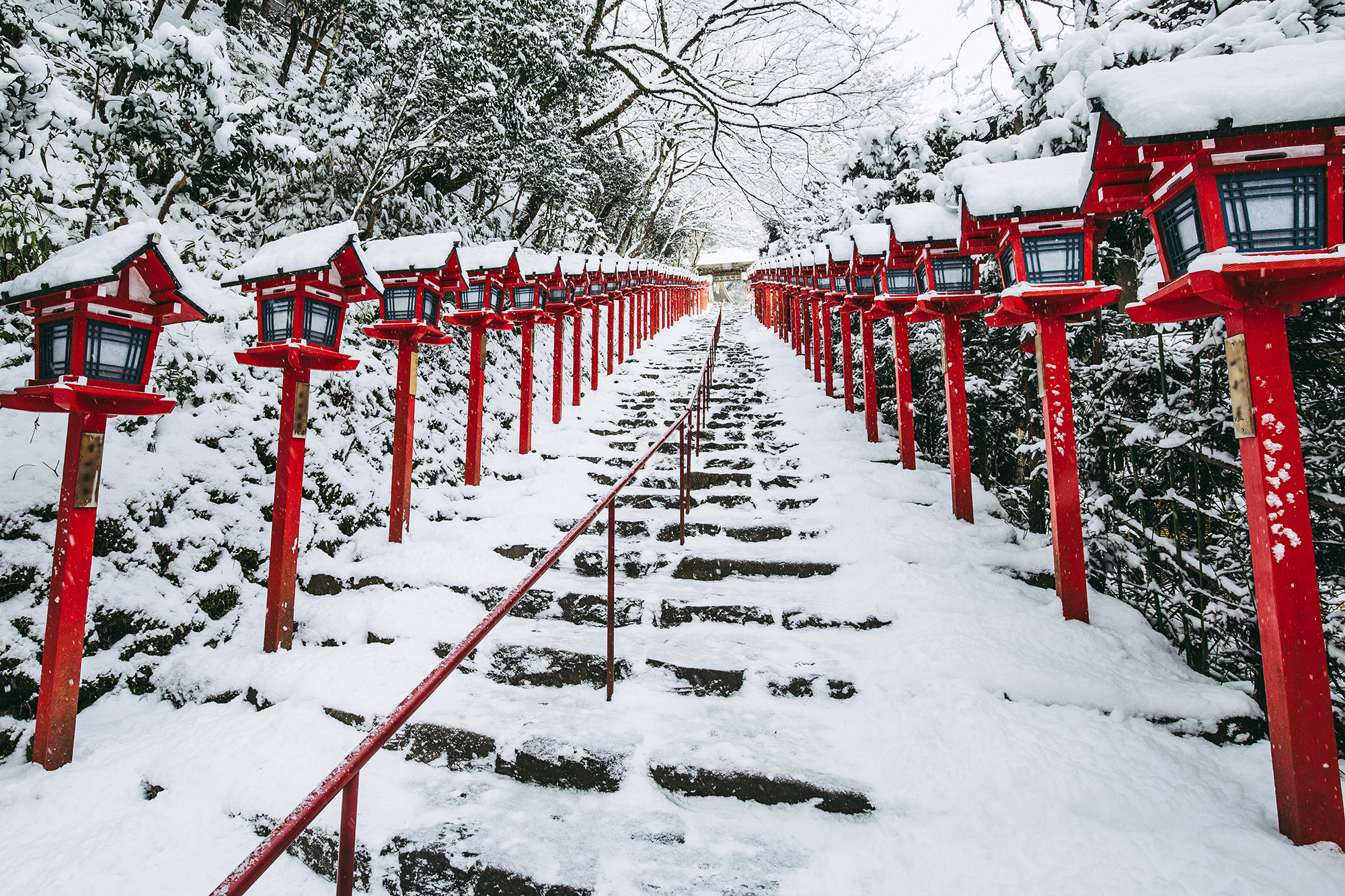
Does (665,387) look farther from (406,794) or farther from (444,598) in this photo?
(406,794)

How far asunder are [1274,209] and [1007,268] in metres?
1.72

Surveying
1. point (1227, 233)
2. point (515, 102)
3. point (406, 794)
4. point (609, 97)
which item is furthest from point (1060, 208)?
point (609, 97)

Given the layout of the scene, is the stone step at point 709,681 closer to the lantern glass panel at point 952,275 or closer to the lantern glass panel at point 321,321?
the lantern glass panel at point 321,321

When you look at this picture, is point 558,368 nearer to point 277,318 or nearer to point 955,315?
point 277,318

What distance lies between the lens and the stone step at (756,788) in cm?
243

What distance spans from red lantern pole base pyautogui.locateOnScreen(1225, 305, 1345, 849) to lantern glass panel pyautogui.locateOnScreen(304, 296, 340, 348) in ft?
15.9

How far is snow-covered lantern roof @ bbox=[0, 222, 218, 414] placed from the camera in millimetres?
2740

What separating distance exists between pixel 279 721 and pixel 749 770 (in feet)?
8.05

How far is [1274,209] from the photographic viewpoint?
6.63ft

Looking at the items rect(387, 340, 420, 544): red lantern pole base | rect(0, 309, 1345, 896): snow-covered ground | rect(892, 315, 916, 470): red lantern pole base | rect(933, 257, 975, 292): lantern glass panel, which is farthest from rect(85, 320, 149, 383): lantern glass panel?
rect(892, 315, 916, 470): red lantern pole base

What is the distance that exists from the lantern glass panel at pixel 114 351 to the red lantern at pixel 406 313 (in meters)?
1.90

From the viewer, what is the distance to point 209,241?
19.2 feet

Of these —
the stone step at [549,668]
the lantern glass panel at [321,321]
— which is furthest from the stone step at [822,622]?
the lantern glass panel at [321,321]

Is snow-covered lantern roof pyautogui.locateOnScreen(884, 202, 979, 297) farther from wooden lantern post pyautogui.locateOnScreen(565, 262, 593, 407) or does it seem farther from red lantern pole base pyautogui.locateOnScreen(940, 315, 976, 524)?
wooden lantern post pyautogui.locateOnScreen(565, 262, 593, 407)
